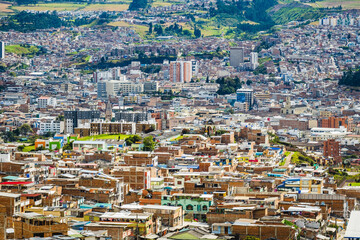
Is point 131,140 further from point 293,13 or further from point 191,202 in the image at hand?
point 293,13

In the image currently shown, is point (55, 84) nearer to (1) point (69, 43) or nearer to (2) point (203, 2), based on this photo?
(1) point (69, 43)

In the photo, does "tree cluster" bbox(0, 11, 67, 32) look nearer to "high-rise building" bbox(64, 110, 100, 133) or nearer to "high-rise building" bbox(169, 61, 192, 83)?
"high-rise building" bbox(169, 61, 192, 83)

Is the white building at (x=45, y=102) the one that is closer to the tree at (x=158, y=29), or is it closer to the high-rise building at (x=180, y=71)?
the high-rise building at (x=180, y=71)

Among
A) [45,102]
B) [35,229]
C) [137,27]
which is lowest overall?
[45,102]

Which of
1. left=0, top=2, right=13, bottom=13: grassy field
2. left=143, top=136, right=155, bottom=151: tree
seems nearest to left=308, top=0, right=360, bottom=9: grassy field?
left=0, top=2, right=13, bottom=13: grassy field

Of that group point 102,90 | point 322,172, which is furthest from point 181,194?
point 102,90

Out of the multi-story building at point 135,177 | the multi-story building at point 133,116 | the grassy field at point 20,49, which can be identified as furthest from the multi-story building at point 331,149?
the grassy field at point 20,49

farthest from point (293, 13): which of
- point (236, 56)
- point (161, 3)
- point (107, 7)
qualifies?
point (107, 7)
